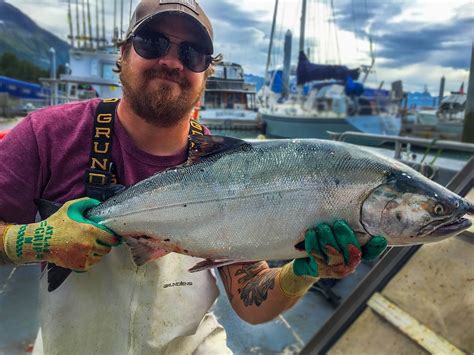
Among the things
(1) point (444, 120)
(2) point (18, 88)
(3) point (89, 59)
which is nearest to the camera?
(3) point (89, 59)

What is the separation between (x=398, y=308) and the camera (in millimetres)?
2707

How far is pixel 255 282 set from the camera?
2020 millimetres

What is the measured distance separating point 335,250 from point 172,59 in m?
1.10

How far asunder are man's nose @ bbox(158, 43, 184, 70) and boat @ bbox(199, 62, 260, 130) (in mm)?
25572

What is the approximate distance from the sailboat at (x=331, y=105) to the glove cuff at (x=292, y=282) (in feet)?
69.8

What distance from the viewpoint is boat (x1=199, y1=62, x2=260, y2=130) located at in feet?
94.4

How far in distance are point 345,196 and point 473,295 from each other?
1.52m

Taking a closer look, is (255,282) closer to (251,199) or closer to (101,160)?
(251,199)

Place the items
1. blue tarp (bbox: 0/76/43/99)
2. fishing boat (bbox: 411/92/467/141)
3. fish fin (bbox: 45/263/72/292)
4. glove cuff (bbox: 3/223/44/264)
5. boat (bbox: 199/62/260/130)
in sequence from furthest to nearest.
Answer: blue tarp (bbox: 0/76/43/99) < boat (bbox: 199/62/260/130) < fishing boat (bbox: 411/92/467/141) < fish fin (bbox: 45/263/72/292) < glove cuff (bbox: 3/223/44/264)

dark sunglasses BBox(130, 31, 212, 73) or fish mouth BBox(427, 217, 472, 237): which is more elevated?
dark sunglasses BBox(130, 31, 212, 73)

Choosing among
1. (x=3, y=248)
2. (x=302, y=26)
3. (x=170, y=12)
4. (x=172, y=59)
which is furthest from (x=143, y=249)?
(x=302, y=26)

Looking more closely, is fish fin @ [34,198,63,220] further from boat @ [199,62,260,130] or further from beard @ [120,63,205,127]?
boat @ [199,62,260,130]

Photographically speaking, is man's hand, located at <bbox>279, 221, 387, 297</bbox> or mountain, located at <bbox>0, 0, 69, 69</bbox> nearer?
man's hand, located at <bbox>279, 221, 387, 297</bbox>

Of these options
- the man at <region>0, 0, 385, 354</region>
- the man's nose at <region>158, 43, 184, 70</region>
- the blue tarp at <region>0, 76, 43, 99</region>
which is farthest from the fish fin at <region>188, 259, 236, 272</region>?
the blue tarp at <region>0, 76, 43, 99</region>
